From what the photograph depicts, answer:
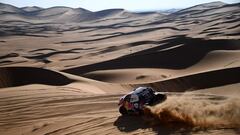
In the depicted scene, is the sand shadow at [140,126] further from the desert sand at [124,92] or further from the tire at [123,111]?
the tire at [123,111]

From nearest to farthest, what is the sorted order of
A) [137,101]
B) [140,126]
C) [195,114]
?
[195,114]
[140,126]
[137,101]

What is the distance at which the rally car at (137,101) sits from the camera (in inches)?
419

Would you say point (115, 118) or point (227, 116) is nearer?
point (227, 116)

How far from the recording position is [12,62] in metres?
39.9

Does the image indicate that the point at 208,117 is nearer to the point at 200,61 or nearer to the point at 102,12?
the point at 200,61

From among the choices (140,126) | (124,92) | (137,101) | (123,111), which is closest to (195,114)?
(140,126)

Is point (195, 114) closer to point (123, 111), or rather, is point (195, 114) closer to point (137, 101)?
point (137, 101)

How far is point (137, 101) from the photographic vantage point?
1080 cm

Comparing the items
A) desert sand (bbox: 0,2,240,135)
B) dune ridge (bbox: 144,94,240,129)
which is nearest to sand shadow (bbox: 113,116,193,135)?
desert sand (bbox: 0,2,240,135)

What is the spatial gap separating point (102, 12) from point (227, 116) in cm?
12879

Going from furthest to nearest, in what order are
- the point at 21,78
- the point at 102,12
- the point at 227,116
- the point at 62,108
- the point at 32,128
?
1. the point at 102,12
2. the point at 21,78
3. the point at 62,108
4. the point at 32,128
5. the point at 227,116

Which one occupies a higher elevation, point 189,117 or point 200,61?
point 189,117

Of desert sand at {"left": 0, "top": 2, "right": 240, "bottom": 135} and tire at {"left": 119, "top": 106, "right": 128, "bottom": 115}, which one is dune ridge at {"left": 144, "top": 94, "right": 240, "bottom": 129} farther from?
tire at {"left": 119, "top": 106, "right": 128, "bottom": 115}

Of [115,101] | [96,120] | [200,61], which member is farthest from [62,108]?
[200,61]
